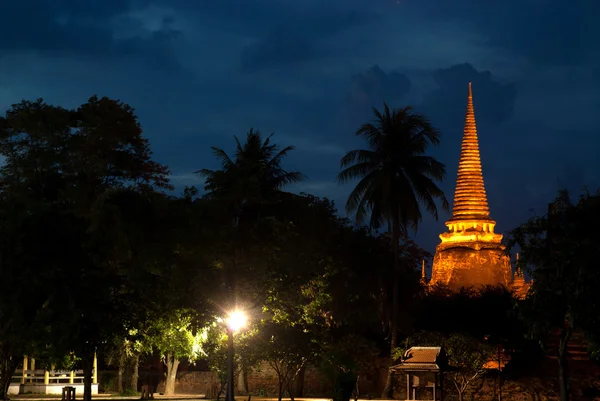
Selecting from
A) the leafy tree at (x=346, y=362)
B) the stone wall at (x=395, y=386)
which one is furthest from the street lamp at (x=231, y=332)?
the stone wall at (x=395, y=386)

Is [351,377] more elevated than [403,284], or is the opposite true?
[403,284]

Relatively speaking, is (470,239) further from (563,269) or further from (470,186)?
(563,269)

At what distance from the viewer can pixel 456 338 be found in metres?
46.5

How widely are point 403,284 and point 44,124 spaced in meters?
21.7

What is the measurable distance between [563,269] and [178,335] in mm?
20257

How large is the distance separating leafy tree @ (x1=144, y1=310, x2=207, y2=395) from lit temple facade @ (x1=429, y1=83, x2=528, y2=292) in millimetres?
31886

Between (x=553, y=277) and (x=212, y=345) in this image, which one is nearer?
(x=553, y=277)

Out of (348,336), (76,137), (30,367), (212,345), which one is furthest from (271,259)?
(30,367)

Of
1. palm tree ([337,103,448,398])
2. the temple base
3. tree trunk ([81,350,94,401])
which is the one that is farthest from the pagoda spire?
tree trunk ([81,350,94,401])

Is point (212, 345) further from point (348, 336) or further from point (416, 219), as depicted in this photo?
point (416, 219)

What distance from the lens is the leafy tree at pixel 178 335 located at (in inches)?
1676

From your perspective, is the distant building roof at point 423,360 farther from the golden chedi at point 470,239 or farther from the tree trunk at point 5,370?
the golden chedi at point 470,239

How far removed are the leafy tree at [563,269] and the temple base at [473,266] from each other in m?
42.2

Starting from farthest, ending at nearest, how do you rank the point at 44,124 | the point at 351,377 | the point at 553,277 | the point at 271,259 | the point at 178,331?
the point at 44,124, the point at 178,331, the point at 271,259, the point at 351,377, the point at 553,277
